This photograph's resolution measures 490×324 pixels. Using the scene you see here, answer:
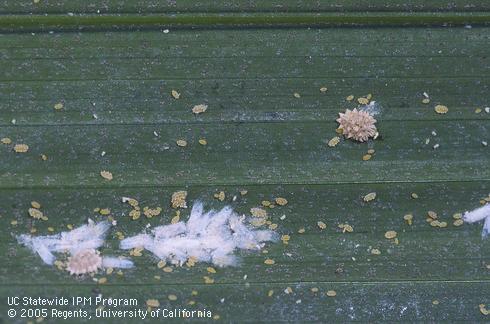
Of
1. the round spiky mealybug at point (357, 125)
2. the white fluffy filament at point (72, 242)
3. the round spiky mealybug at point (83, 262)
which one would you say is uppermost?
the round spiky mealybug at point (357, 125)

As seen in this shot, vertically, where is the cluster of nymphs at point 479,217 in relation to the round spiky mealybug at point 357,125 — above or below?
below

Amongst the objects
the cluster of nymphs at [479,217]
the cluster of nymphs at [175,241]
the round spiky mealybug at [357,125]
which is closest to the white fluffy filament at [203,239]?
the cluster of nymphs at [175,241]

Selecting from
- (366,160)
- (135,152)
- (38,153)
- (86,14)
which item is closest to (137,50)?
(86,14)

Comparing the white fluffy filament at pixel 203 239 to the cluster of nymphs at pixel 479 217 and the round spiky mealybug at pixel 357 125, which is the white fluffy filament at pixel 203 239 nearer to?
the round spiky mealybug at pixel 357 125

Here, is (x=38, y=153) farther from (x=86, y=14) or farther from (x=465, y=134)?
(x=465, y=134)

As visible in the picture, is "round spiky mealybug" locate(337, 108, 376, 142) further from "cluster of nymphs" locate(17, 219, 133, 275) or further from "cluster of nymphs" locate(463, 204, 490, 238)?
"cluster of nymphs" locate(17, 219, 133, 275)

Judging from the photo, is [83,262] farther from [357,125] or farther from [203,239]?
[357,125]

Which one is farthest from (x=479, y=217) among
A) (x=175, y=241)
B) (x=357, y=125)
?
(x=175, y=241)

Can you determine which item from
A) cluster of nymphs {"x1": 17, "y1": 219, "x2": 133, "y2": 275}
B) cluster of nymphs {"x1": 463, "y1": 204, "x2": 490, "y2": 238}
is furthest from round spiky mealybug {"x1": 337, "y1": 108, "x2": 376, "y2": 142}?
cluster of nymphs {"x1": 17, "y1": 219, "x2": 133, "y2": 275}
